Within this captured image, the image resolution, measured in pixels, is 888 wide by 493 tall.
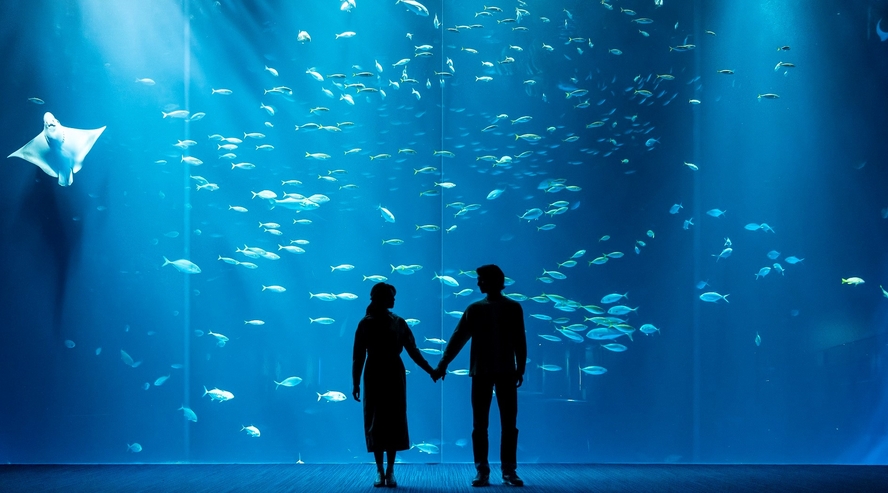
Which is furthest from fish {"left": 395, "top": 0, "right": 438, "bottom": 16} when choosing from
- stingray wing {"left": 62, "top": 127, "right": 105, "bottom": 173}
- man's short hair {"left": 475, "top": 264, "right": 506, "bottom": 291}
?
stingray wing {"left": 62, "top": 127, "right": 105, "bottom": 173}

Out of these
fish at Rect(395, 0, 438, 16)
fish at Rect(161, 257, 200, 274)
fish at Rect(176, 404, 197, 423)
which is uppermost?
fish at Rect(395, 0, 438, 16)

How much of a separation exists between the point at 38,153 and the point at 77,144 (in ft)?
1.22

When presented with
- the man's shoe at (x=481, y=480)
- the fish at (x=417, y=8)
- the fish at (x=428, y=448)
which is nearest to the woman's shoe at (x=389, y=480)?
the man's shoe at (x=481, y=480)

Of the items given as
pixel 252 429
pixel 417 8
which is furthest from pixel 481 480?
pixel 417 8

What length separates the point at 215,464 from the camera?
5773mm

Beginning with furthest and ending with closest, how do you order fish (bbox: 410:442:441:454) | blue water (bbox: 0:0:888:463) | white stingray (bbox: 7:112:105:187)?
blue water (bbox: 0:0:888:463) → white stingray (bbox: 7:112:105:187) → fish (bbox: 410:442:441:454)

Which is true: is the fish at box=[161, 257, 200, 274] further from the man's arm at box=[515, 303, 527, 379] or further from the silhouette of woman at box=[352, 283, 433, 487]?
the man's arm at box=[515, 303, 527, 379]

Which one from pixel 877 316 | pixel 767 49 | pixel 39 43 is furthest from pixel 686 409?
pixel 39 43

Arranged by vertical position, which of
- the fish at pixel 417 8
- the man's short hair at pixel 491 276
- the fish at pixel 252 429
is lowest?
the fish at pixel 252 429

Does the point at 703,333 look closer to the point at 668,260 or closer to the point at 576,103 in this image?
the point at 668,260

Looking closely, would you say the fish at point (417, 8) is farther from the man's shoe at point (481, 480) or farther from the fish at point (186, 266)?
the man's shoe at point (481, 480)

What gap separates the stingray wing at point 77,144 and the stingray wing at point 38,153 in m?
0.16

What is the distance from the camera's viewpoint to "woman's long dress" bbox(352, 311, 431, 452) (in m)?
4.25

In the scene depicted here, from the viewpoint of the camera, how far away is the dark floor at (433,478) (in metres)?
4.41
